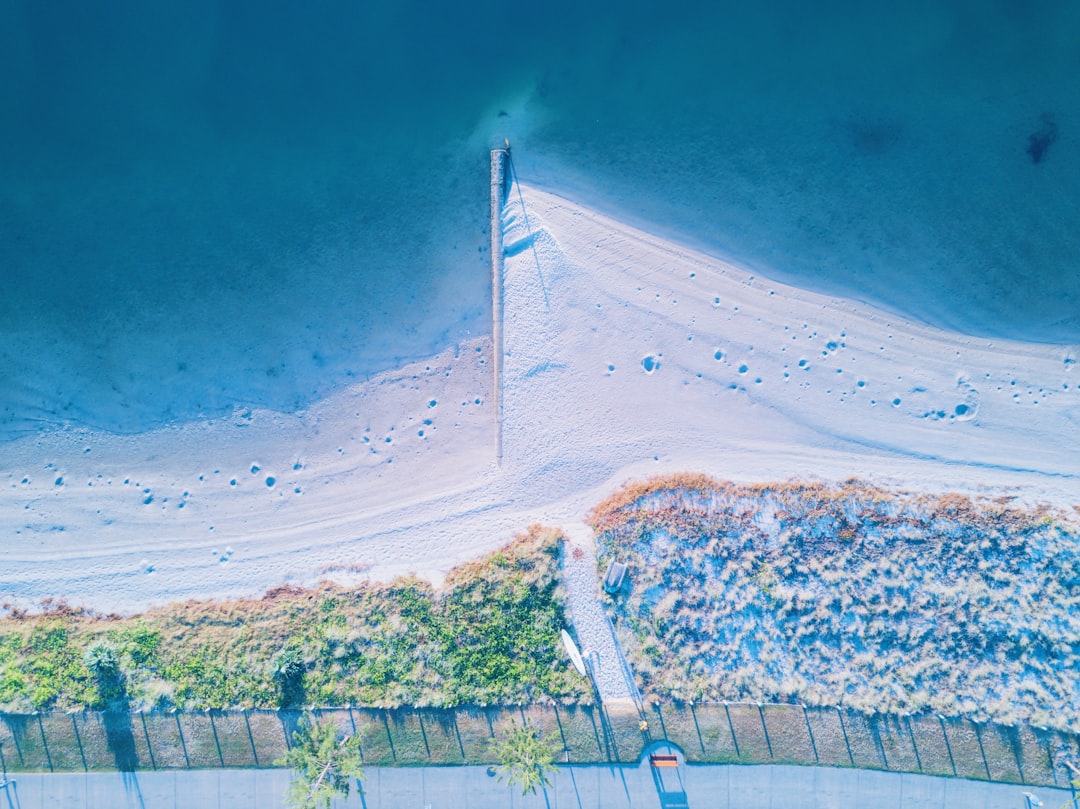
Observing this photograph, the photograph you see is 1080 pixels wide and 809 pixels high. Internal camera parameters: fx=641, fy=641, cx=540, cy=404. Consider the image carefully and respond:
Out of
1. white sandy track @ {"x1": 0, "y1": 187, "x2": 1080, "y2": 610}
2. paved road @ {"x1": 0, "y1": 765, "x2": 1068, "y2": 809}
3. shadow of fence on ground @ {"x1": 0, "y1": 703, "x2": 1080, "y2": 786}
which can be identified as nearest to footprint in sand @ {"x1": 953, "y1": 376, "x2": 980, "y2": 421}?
white sandy track @ {"x1": 0, "y1": 187, "x2": 1080, "y2": 610}

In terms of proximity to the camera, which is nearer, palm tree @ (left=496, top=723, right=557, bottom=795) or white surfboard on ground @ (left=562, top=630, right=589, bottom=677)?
palm tree @ (left=496, top=723, right=557, bottom=795)

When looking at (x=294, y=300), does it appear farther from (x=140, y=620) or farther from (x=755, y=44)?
(x=755, y=44)

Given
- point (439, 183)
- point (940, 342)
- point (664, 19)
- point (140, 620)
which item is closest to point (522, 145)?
point (439, 183)

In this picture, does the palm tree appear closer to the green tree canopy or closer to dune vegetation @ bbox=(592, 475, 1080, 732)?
dune vegetation @ bbox=(592, 475, 1080, 732)

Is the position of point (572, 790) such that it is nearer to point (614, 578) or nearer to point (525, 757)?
point (525, 757)

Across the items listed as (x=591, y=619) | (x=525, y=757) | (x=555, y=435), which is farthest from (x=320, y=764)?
(x=555, y=435)
